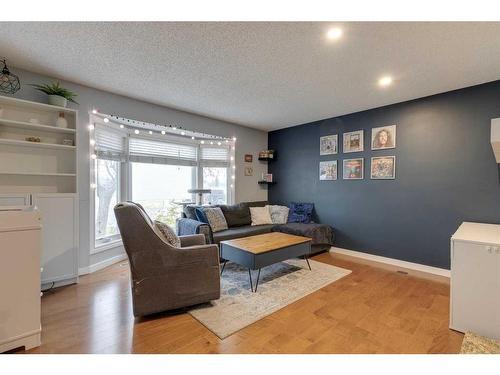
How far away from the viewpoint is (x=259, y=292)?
2.57 m

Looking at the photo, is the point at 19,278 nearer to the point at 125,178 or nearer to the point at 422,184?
the point at 125,178

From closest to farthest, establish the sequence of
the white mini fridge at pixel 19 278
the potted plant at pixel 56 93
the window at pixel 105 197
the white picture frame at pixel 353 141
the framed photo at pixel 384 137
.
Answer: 1. the white mini fridge at pixel 19 278
2. the potted plant at pixel 56 93
3. the window at pixel 105 197
4. the framed photo at pixel 384 137
5. the white picture frame at pixel 353 141

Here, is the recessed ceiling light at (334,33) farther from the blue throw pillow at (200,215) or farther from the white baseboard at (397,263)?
the white baseboard at (397,263)

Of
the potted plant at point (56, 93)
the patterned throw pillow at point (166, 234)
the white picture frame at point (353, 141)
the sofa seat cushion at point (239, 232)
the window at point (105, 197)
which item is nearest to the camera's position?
the patterned throw pillow at point (166, 234)

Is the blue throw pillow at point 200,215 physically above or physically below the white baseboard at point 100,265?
above

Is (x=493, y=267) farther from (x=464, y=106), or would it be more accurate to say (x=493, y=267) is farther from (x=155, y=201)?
(x=155, y=201)

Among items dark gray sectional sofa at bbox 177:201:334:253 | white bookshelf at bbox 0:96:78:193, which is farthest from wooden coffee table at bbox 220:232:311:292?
white bookshelf at bbox 0:96:78:193

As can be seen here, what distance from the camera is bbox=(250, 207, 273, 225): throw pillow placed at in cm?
443

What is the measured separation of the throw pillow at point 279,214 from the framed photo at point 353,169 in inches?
51.1

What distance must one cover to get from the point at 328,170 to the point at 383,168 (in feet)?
3.14

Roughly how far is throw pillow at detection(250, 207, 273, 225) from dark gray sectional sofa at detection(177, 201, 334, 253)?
8cm

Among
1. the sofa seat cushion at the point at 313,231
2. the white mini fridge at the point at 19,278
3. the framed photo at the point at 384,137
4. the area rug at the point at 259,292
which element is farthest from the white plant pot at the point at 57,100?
the framed photo at the point at 384,137

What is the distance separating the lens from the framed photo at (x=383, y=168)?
361 centimetres

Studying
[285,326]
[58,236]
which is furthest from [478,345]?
[58,236]
